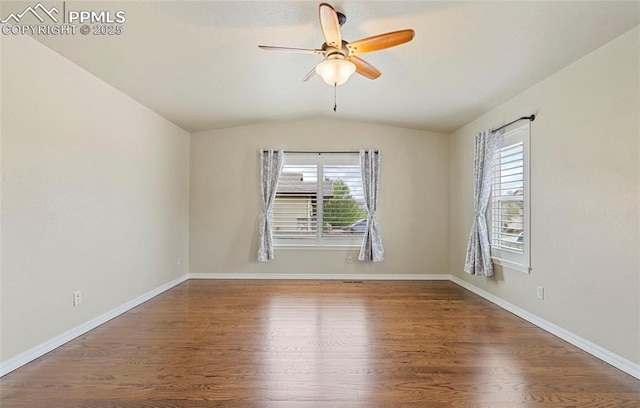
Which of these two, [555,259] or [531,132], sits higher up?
[531,132]

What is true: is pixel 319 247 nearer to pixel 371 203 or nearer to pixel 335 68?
pixel 371 203

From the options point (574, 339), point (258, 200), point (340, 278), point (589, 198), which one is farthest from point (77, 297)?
point (589, 198)

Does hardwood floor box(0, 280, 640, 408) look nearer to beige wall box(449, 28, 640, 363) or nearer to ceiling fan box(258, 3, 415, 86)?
Answer: beige wall box(449, 28, 640, 363)

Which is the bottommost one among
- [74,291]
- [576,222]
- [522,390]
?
[522,390]

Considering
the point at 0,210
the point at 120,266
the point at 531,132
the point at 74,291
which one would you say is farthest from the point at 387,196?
the point at 0,210

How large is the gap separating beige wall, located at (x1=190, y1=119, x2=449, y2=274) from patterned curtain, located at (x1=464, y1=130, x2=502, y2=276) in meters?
1.14

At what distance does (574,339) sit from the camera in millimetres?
2807

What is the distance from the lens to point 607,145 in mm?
2543

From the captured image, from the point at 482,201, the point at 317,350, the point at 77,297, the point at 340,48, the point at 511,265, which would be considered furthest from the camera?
the point at 482,201

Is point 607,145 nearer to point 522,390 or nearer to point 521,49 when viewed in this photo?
point 521,49

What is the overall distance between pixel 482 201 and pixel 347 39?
2.75 m

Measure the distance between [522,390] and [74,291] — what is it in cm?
372

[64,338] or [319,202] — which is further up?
[319,202]

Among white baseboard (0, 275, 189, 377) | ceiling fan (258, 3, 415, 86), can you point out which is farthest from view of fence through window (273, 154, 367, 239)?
ceiling fan (258, 3, 415, 86)
